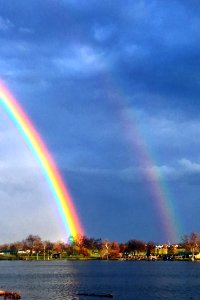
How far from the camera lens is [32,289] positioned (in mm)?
108938

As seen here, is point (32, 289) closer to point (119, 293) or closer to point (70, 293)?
point (70, 293)

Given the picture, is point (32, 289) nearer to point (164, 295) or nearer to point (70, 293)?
point (70, 293)

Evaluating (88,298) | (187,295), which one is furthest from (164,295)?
(88,298)

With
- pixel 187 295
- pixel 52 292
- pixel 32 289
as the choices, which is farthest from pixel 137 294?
pixel 32 289

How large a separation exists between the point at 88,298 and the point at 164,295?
17928 millimetres

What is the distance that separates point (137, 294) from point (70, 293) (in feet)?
42.9

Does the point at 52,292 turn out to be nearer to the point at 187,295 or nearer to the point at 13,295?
the point at 13,295

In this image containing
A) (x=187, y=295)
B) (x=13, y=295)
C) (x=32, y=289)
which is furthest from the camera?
(x=32, y=289)

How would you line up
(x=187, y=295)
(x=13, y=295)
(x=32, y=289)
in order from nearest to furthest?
(x=13, y=295)
(x=187, y=295)
(x=32, y=289)

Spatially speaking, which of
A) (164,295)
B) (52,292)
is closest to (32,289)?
(52,292)

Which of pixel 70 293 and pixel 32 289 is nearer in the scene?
pixel 70 293

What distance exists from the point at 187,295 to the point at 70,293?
→ 22.6m

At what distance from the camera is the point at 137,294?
98.2m

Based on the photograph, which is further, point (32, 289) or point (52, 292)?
point (32, 289)
